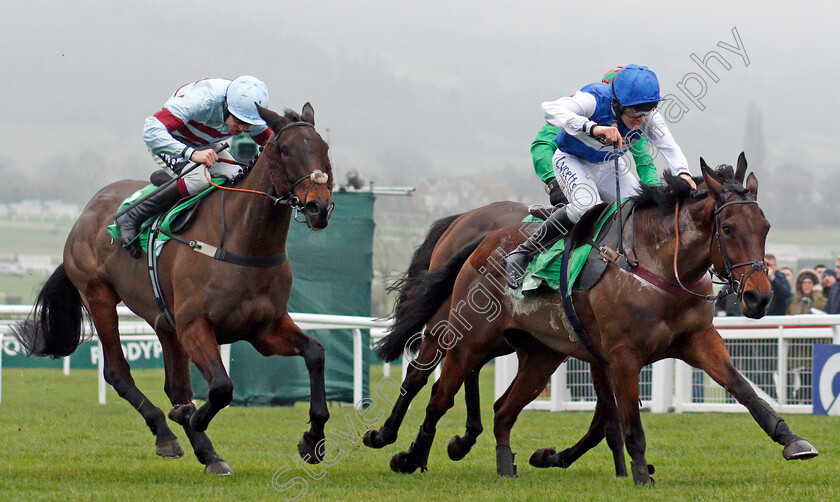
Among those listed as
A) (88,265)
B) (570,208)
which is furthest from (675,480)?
(88,265)

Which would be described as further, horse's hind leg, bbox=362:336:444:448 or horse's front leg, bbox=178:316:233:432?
horse's hind leg, bbox=362:336:444:448

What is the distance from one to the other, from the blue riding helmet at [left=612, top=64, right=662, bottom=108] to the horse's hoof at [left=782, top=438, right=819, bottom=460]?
1.84 m

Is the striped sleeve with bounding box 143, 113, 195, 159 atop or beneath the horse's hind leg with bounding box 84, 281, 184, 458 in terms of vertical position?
atop

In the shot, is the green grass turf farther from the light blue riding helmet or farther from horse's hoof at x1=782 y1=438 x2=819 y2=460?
the light blue riding helmet

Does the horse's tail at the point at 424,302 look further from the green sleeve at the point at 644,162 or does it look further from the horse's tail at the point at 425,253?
the green sleeve at the point at 644,162

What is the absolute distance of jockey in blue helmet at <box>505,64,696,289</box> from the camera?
18.7 ft

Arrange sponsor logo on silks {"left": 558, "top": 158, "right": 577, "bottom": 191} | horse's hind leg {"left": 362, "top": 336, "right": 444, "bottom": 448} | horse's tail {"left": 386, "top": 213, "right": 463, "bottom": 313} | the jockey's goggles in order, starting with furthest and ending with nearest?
horse's tail {"left": 386, "top": 213, "right": 463, "bottom": 313}, horse's hind leg {"left": 362, "top": 336, "right": 444, "bottom": 448}, sponsor logo on silks {"left": 558, "top": 158, "right": 577, "bottom": 191}, the jockey's goggles

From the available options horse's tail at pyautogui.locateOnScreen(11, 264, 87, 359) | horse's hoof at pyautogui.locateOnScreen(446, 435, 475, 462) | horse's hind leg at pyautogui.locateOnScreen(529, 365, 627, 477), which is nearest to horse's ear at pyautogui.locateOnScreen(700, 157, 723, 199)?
horse's hind leg at pyautogui.locateOnScreen(529, 365, 627, 477)

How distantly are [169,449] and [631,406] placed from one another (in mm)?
2581

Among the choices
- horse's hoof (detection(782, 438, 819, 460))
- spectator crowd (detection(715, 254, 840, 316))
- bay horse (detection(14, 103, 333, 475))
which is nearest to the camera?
horse's hoof (detection(782, 438, 819, 460))

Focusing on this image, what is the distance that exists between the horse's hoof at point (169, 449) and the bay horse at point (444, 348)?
3.37 ft

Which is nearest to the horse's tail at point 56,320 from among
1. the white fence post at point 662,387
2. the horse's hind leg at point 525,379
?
the horse's hind leg at point 525,379

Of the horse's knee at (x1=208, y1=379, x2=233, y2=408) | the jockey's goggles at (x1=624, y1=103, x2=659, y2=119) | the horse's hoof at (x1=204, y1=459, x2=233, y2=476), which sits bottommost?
the horse's hoof at (x1=204, y1=459, x2=233, y2=476)

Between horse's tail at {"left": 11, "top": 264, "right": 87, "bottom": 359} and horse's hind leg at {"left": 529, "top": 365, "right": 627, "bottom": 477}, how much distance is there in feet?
10.0
